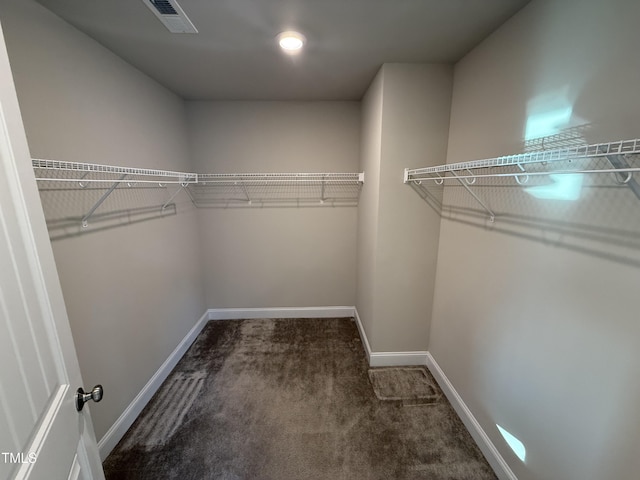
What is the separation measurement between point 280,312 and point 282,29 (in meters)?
2.58

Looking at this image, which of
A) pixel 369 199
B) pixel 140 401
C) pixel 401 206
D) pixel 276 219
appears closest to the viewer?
pixel 140 401

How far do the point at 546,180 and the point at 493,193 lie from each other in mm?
321

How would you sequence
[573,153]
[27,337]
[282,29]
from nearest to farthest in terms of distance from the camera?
[27,337]
[573,153]
[282,29]

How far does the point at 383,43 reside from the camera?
159 centimetres

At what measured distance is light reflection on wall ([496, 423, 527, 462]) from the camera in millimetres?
1292

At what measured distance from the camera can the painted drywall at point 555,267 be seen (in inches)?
35.1

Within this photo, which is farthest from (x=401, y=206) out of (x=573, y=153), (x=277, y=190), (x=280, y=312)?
(x=280, y=312)

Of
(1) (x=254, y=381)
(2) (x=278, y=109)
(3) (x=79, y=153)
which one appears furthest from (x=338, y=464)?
(2) (x=278, y=109)

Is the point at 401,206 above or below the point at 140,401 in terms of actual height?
above

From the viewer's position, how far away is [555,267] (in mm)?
1121

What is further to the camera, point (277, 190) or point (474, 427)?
point (277, 190)

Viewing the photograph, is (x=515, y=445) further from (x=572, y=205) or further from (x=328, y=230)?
(x=328, y=230)

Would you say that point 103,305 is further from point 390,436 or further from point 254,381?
point 390,436

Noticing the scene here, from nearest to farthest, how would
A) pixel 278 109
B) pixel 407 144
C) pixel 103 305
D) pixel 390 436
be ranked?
pixel 103 305, pixel 390 436, pixel 407 144, pixel 278 109
